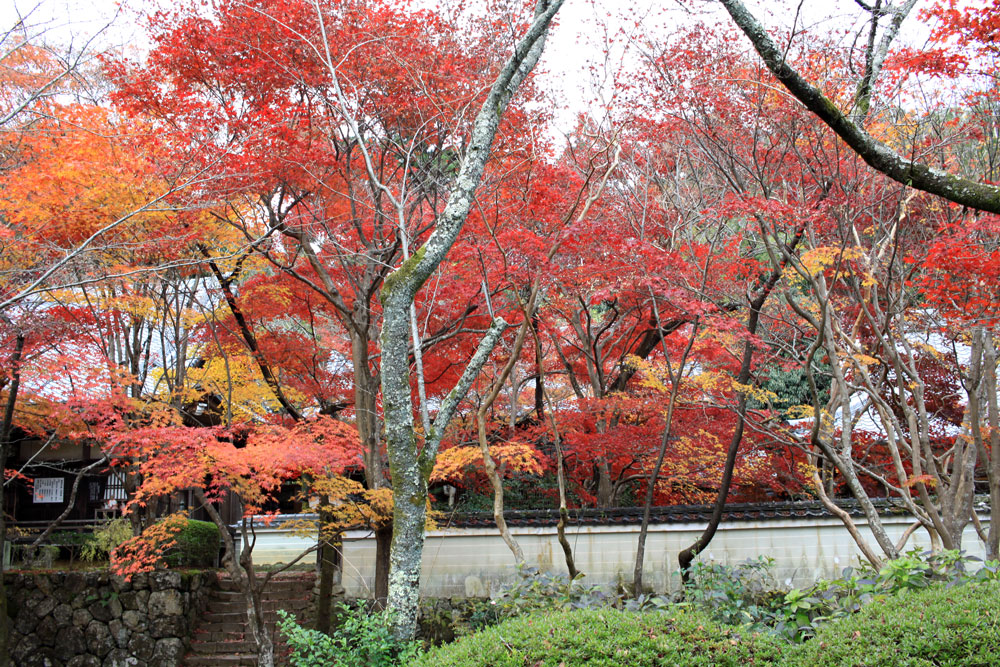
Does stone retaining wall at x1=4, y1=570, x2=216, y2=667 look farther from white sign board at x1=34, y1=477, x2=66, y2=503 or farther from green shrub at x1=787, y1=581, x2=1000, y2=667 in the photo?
green shrub at x1=787, y1=581, x2=1000, y2=667

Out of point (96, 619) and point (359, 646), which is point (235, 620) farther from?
point (359, 646)

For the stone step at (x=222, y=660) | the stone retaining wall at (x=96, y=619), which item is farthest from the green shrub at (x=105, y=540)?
the stone step at (x=222, y=660)

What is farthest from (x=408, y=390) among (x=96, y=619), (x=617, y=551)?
(x=96, y=619)

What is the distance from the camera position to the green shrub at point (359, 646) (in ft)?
16.9

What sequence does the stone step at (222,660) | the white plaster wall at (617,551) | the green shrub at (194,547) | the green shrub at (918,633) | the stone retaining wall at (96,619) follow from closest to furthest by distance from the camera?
the green shrub at (918,633) → the white plaster wall at (617,551) → the stone step at (222,660) → the stone retaining wall at (96,619) → the green shrub at (194,547)

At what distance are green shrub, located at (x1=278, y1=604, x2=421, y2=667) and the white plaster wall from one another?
4982 mm

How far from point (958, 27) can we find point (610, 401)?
6.87m

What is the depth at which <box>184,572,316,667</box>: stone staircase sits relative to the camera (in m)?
11.1

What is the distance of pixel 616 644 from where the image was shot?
4.51m

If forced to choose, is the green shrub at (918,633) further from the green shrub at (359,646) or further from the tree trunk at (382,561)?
the tree trunk at (382,561)

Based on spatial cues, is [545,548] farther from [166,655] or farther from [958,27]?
[958,27]

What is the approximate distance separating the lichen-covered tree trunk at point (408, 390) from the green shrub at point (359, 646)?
136 mm

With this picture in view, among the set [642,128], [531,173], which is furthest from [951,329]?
[531,173]

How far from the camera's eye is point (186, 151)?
364 inches
